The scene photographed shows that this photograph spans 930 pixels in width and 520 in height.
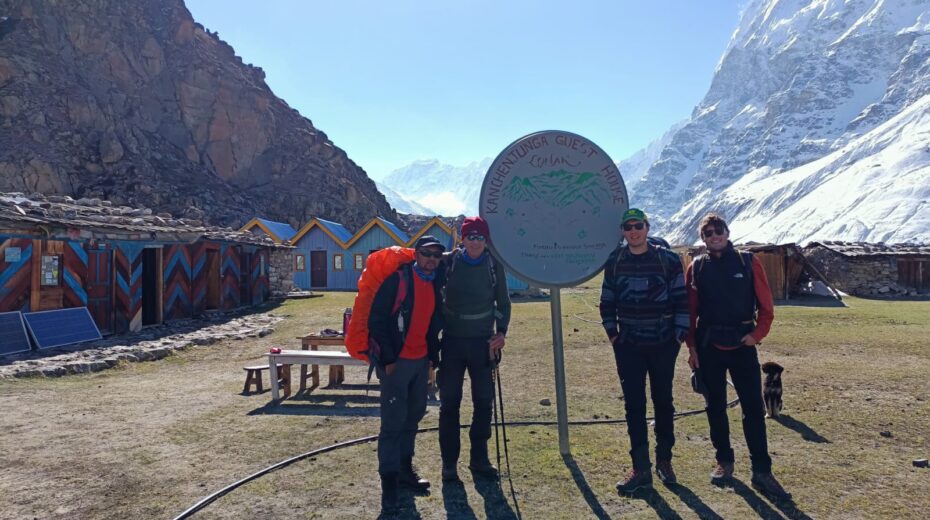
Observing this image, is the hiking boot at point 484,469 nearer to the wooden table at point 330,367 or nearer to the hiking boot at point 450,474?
the hiking boot at point 450,474

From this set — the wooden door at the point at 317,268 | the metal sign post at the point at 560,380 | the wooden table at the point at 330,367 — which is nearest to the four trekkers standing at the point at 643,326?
the metal sign post at the point at 560,380

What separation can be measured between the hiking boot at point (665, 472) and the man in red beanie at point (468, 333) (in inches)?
49.7

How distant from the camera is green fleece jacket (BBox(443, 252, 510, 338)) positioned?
4188mm

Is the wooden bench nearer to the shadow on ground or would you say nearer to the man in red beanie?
the man in red beanie

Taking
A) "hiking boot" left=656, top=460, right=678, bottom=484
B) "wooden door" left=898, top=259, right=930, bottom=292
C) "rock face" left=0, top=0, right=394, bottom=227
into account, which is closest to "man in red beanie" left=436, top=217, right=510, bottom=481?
"hiking boot" left=656, top=460, right=678, bottom=484

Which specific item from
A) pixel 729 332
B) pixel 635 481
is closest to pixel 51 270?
pixel 635 481

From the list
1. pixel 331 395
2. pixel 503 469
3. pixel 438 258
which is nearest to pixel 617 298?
pixel 438 258

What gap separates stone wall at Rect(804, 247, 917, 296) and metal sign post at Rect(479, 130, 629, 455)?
85.7 feet

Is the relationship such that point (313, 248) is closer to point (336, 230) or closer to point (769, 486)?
point (336, 230)

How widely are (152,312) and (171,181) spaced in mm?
43412

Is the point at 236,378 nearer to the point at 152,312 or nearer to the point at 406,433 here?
the point at 406,433

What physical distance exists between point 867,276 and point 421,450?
2779cm

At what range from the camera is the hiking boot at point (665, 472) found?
407cm

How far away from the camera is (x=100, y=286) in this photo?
509 inches
